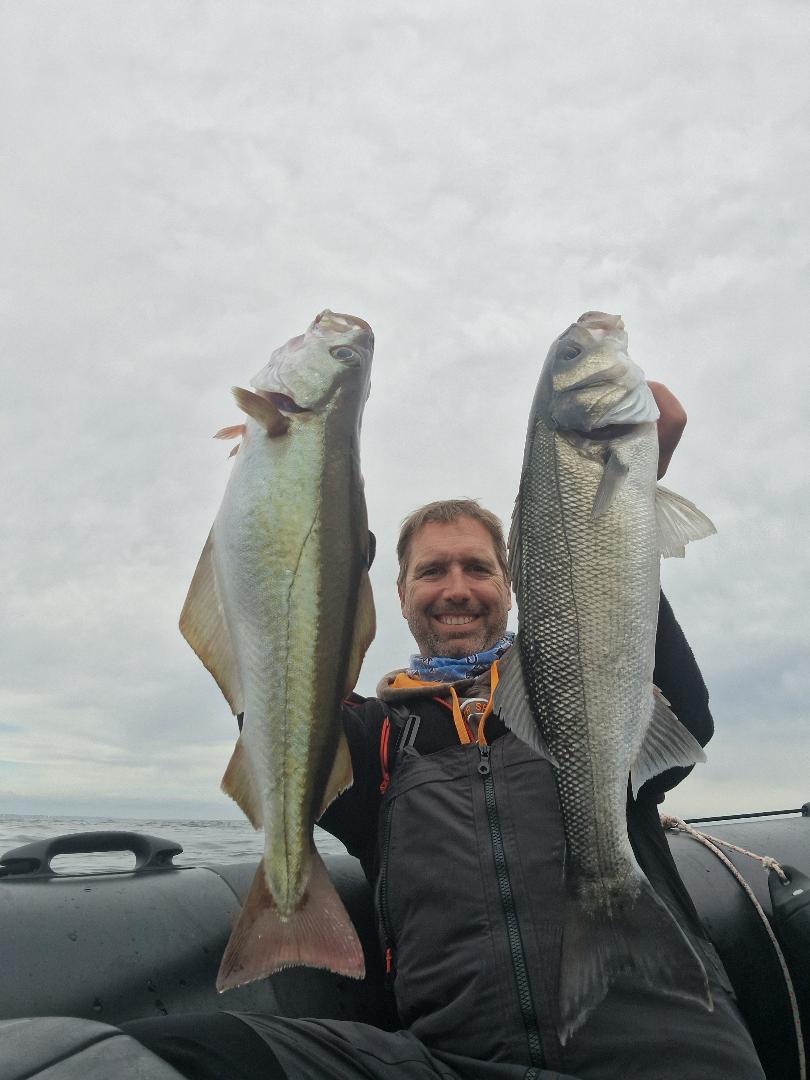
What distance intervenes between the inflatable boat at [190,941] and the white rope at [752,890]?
0.05 feet

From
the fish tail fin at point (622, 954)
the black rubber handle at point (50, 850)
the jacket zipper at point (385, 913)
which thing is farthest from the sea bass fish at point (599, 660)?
the black rubber handle at point (50, 850)

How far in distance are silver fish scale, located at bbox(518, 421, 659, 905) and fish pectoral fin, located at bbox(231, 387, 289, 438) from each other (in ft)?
3.31

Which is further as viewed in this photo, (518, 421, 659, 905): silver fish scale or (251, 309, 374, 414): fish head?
(251, 309, 374, 414): fish head

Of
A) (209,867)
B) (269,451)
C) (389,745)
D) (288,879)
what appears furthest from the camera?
(209,867)

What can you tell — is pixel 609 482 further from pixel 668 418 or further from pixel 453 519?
pixel 453 519

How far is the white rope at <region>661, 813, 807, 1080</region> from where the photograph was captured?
366cm

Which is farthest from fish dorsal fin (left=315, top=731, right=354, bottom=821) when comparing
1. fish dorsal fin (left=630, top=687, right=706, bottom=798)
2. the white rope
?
the white rope

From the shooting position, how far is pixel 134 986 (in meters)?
3.21

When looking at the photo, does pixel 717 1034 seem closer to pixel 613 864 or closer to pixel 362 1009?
pixel 613 864

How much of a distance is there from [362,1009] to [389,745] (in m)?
1.20

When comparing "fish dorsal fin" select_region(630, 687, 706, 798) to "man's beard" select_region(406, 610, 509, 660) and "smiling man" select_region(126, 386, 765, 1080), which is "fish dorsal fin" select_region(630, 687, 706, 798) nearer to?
"smiling man" select_region(126, 386, 765, 1080)

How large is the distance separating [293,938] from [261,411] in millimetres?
1669

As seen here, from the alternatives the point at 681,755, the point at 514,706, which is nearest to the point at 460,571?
the point at 514,706

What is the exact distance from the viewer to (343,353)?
290 cm
